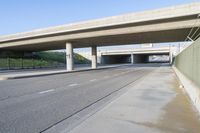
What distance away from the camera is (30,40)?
1590 inches

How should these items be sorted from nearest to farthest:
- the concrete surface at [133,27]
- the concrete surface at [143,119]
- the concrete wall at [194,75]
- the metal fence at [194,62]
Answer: the concrete surface at [143,119] < the concrete wall at [194,75] < the metal fence at [194,62] < the concrete surface at [133,27]

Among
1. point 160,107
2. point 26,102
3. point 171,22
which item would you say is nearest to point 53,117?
point 26,102

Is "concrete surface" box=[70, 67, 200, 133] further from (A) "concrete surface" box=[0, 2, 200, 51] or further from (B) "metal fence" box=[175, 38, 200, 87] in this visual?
(A) "concrete surface" box=[0, 2, 200, 51]

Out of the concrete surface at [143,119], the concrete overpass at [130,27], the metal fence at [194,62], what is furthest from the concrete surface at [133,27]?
the concrete surface at [143,119]

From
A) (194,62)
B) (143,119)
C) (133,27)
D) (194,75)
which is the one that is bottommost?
(143,119)

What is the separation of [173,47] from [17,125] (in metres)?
72.8

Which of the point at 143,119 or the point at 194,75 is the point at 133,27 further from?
the point at 143,119

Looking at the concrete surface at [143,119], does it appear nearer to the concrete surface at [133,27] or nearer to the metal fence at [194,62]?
the metal fence at [194,62]

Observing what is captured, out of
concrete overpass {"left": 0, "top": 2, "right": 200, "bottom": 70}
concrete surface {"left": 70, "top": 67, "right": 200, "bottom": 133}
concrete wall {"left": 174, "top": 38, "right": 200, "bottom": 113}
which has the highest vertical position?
concrete overpass {"left": 0, "top": 2, "right": 200, "bottom": 70}

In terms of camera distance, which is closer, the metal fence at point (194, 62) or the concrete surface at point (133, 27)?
the metal fence at point (194, 62)

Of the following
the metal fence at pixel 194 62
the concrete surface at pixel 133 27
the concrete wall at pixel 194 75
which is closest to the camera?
the concrete wall at pixel 194 75

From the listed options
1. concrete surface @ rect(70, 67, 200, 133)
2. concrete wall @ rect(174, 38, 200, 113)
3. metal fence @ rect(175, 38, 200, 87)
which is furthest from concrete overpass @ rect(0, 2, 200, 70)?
concrete surface @ rect(70, 67, 200, 133)

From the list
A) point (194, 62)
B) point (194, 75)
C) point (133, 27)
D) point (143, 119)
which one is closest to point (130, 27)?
point (133, 27)

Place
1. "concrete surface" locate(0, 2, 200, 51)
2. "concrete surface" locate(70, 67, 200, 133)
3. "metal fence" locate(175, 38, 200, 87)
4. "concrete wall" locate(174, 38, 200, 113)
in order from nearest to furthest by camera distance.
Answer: "concrete surface" locate(70, 67, 200, 133) → "concrete wall" locate(174, 38, 200, 113) → "metal fence" locate(175, 38, 200, 87) → "concrete surface" locate(0, 2, 200, 51)
